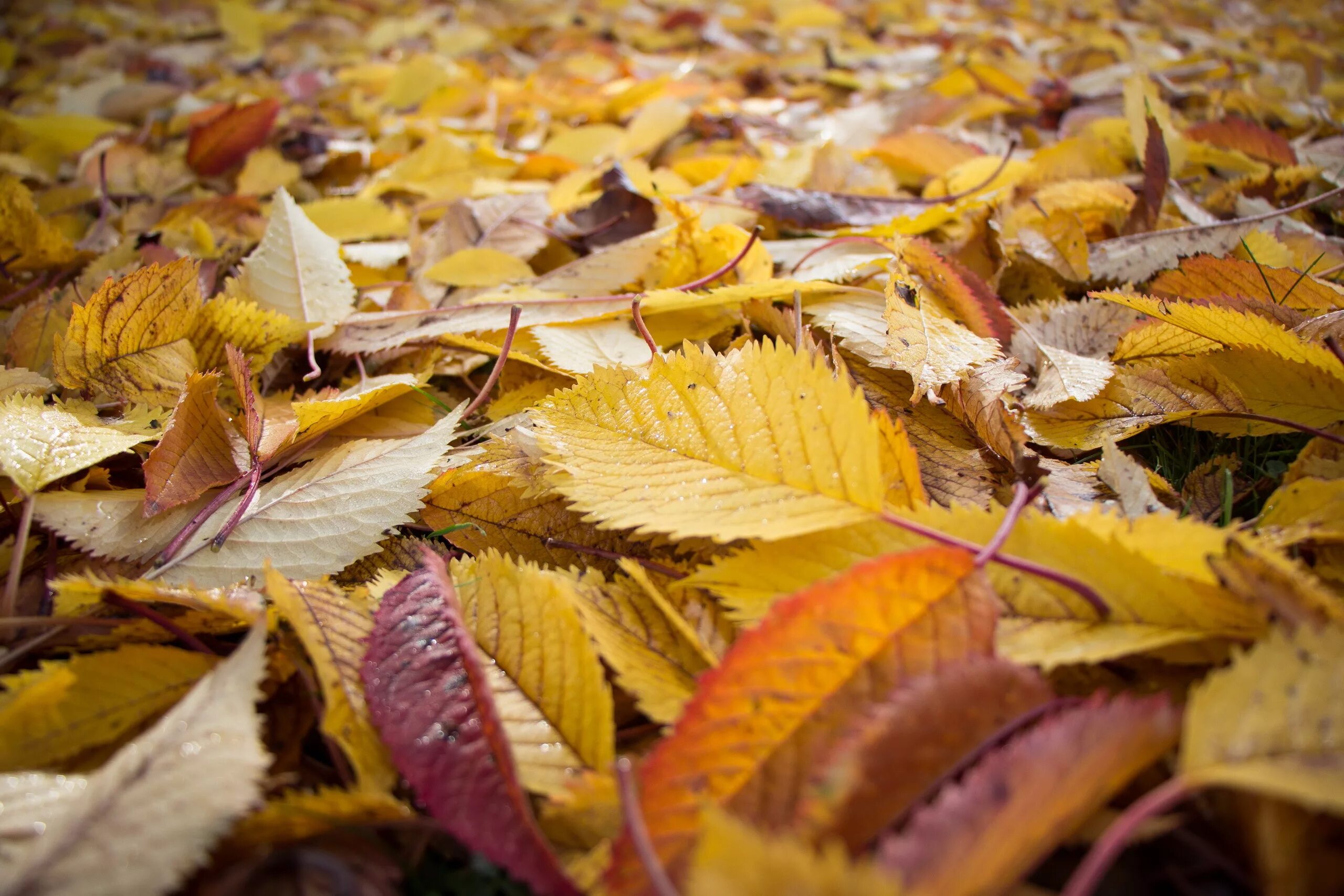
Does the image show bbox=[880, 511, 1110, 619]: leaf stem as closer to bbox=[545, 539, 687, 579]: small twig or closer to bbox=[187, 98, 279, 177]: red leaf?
bbox=[545, 539, 687, 579]: small twig

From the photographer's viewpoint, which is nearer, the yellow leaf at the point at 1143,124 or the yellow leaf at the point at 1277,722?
the yellow leaf at the point at 1277,722

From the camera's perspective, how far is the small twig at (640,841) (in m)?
0.34

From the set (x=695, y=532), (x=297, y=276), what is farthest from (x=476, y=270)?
(x=695, y=532)

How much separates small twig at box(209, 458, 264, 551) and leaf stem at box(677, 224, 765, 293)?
1.63 feet

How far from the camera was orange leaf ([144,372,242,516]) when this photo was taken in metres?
0.64

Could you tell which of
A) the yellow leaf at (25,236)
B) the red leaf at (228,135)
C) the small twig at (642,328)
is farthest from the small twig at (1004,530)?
the red leaf at (228,135)

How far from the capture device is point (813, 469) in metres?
0.53

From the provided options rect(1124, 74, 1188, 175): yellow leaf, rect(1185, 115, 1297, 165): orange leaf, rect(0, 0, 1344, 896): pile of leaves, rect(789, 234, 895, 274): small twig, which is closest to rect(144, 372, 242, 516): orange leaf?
rect(0, 0, 1344, 896): pile of leaves

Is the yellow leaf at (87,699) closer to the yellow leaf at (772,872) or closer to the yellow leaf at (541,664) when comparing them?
the yellow leaf at (541,664)

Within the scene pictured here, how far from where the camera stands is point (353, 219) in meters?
1.24

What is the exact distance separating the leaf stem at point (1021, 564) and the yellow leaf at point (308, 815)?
14.7 inches

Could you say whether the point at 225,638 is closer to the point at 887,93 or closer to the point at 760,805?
the point at 760,805

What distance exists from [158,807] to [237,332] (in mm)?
619

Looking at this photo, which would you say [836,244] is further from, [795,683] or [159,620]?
[159,620]
